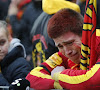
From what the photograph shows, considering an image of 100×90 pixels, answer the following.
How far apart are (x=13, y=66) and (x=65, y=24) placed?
79cm

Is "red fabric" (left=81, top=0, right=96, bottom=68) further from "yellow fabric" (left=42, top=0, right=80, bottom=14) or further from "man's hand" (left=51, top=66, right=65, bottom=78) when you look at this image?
"yellow fabric" (left=42, top=0, right=80, bottom=14)

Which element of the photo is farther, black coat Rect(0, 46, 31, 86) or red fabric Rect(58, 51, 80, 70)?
black coat Rect(0, 46, 31, 86)

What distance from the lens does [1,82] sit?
2703mm

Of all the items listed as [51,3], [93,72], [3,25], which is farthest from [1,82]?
[51,3]

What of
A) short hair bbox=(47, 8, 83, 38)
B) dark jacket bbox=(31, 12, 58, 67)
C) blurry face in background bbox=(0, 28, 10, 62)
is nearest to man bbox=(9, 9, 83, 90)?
short hair bbox=(47, 8, 83, 38)

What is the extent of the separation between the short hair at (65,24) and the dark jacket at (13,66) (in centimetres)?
58

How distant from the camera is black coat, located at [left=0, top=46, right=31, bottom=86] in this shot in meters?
2.82

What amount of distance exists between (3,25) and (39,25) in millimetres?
701

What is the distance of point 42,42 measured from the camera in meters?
3.55

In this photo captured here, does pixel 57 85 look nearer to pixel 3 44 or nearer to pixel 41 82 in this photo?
pixel 41 82

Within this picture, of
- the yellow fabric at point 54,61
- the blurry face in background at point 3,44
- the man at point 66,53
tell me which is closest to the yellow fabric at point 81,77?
the man at point 66,53

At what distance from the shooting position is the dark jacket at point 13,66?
2.82 metres

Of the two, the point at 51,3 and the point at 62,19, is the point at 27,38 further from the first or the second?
the point at 62,19

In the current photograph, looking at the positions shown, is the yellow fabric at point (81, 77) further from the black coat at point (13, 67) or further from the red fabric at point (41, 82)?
the black coat at point (13, 67)
